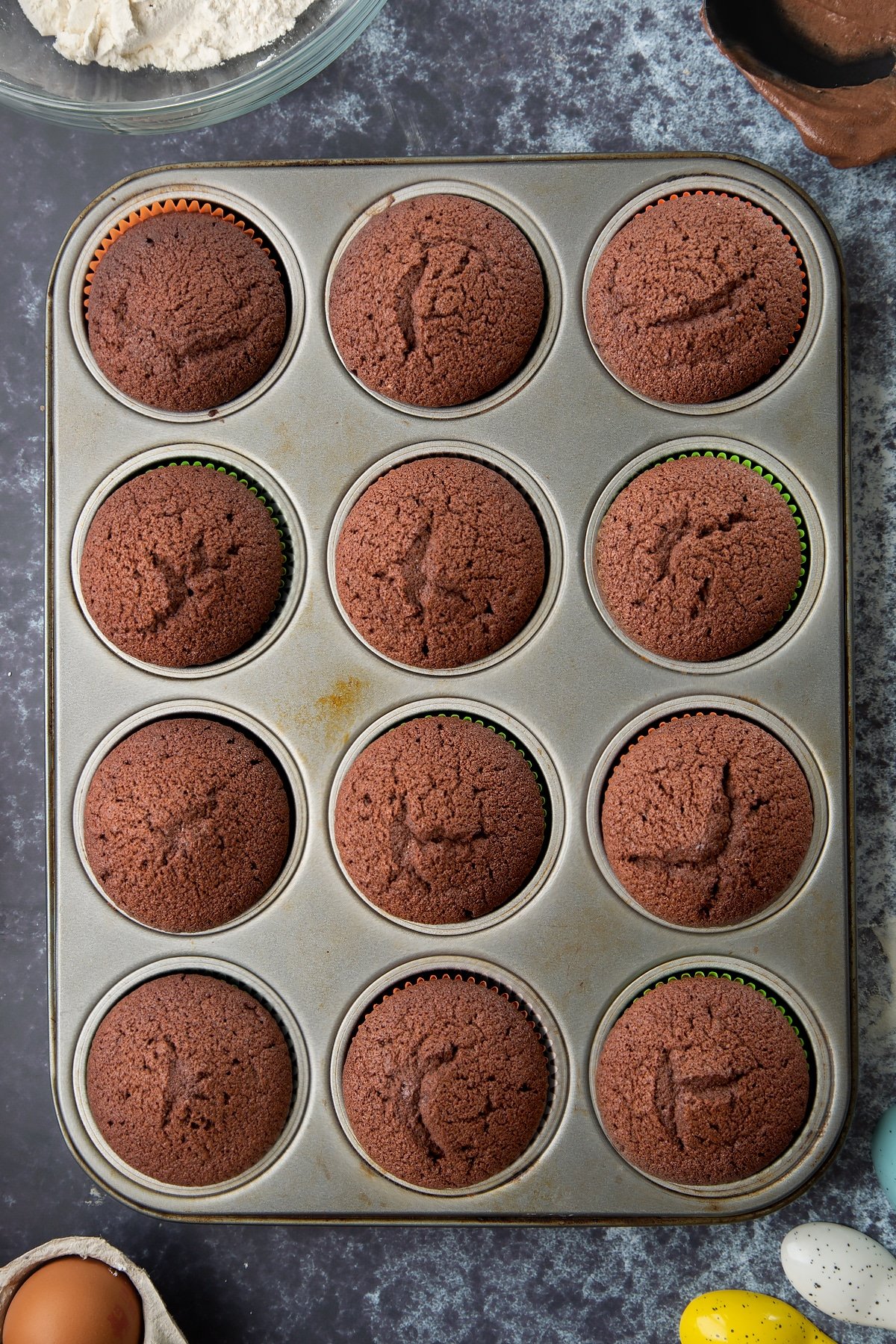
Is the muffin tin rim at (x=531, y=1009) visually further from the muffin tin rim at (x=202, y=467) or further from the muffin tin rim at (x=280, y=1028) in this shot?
the muffin tin rim at (x=202, y=467)

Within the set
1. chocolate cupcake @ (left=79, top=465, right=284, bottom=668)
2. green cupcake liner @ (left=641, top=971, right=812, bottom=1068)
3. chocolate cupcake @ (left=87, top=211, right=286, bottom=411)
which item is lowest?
green cupcake liner @ (left=641, top=971, right=812, bottom=1068)

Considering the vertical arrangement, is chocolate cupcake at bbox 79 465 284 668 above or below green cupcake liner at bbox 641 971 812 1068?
above

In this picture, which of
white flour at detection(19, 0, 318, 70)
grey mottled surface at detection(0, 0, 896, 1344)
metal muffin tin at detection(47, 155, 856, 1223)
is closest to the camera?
white flour at detection(19, 0, 318, 70)

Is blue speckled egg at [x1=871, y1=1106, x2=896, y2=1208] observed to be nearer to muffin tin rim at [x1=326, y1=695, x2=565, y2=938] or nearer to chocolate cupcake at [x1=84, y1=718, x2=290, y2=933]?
muffin tin rim at [x1=326, y1=695, x2=565, y2=938]

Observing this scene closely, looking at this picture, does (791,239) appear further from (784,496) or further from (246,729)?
(246,729)

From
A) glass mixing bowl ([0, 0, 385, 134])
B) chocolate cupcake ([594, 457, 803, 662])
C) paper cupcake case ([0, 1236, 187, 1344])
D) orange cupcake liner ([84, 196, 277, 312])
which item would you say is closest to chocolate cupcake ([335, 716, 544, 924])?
chocolate cupcake ([594, 457, 803, 662])

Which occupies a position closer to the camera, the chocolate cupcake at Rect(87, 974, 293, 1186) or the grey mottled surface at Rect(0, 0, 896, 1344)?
the chocolate cupcake at Rect(87, 974, 293, 1186)

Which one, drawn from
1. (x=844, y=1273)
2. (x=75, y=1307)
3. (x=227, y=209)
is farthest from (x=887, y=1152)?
(x=227, y=209)

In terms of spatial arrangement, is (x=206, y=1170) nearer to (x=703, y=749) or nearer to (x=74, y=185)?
(x=703, y=749)
